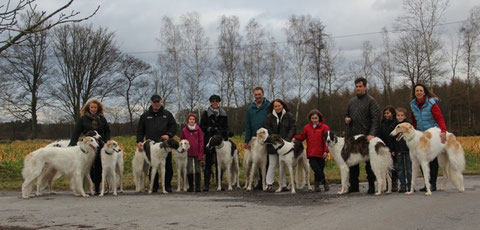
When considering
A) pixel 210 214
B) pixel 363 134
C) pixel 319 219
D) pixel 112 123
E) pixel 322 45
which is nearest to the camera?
pixel 319 219

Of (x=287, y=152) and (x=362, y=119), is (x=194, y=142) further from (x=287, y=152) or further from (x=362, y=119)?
(x=362, y=119)

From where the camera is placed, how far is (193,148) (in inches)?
441

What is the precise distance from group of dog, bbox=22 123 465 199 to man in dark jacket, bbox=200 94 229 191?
29 centimetres

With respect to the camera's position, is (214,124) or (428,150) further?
(214,124)

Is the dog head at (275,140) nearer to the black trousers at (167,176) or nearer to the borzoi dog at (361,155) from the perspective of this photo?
the borzoi dog at (361,155)

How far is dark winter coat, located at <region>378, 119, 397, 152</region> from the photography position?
1016cm

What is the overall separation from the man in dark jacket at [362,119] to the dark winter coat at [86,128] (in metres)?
5.80

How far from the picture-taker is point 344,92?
4697 centimetres

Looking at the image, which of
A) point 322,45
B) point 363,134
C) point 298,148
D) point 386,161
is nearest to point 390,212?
point 386,161

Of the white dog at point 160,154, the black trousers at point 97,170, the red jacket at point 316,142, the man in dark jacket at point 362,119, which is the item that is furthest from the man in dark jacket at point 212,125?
the man in dark jacket at point 362,119

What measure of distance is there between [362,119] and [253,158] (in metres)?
2.74

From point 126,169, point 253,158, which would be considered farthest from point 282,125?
point 126,169

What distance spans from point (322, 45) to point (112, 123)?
27.2 m

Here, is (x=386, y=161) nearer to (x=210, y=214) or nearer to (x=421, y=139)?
(x=421, y=139)
